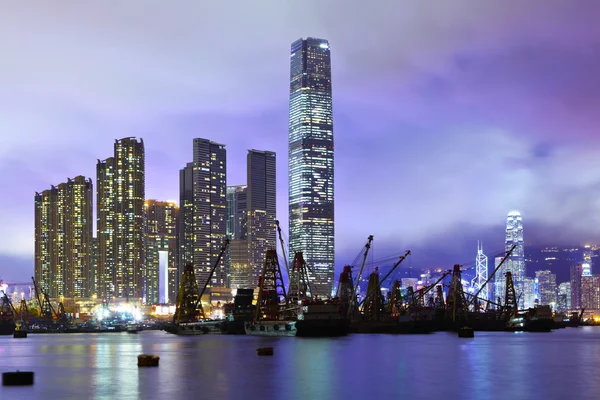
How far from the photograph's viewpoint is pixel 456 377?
83.8 metres

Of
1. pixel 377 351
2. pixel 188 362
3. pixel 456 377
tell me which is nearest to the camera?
pixel 456 377

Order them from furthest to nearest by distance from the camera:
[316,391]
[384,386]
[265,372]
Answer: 1. [265,372]
2. [384,386]
3. [316,391]

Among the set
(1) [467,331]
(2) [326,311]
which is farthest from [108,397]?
(1) [467,331]

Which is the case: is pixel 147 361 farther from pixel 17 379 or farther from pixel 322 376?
pixel 322 376

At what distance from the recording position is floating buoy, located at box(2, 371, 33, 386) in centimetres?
7594

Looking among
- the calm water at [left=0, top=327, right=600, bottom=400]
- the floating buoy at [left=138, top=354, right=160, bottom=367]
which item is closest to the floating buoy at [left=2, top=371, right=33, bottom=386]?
the calm water at [left=0, top=327, right=600, bottom=400]

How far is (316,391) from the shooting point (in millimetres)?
70250

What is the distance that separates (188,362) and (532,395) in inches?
2137

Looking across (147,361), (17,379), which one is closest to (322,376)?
(147,361)

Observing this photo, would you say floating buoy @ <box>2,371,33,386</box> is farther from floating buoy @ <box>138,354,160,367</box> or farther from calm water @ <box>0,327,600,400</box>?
floating buoy @ <box>138,354,160,367</box>

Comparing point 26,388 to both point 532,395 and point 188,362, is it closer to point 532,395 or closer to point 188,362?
point 188,362

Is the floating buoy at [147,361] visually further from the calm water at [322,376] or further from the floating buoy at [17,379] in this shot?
the floating buoy at [17,379]

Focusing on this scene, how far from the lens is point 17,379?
76.8 m

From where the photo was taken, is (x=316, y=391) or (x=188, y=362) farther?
(x=188, y=362)
